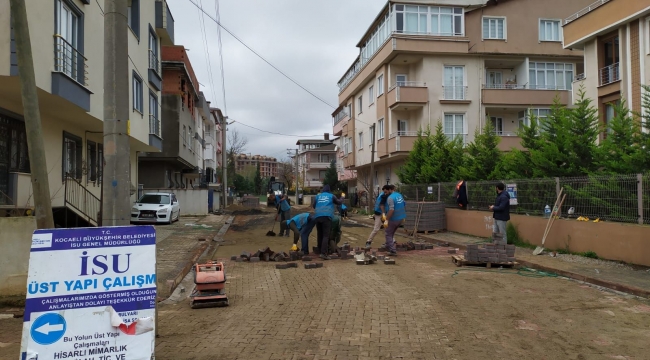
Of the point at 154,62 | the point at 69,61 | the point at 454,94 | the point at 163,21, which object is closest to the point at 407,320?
the point at 69,61

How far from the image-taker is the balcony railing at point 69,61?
1051 cm

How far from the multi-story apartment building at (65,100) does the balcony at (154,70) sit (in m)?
1.60

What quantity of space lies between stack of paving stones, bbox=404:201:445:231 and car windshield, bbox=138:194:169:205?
36.6 feet

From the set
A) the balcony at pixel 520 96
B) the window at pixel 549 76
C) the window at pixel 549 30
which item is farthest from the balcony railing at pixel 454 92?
the window at pixel 549 30

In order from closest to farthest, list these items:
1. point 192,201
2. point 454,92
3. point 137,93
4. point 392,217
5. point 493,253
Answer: point 493,253, point 392,217, point 137,93, point 192,201, point 454,92

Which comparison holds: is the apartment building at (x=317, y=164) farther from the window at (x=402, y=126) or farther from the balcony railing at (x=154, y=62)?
the balcony railing at (x=154, y=62)

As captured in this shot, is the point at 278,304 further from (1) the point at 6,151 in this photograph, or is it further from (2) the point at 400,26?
(2) the point at 400,26

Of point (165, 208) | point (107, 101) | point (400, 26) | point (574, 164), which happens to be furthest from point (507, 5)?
point (107, 101)

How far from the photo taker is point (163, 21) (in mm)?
21562

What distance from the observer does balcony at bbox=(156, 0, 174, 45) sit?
21.6 meters

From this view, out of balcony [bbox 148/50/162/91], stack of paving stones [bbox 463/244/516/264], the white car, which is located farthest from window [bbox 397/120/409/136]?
stack of paving stones [bbox 463/244/516/264]

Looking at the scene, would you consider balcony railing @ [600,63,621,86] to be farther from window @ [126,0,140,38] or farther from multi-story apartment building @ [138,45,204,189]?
multi-story apartment building @ [138,45,204,189]

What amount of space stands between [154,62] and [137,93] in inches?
129

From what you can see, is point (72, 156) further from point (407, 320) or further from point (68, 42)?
point (407, 320)
